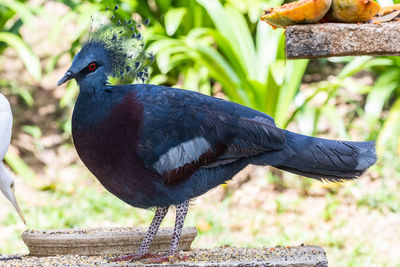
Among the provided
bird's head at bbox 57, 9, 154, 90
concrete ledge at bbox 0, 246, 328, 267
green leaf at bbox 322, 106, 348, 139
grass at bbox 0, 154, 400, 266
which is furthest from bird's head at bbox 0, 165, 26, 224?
green leaf at bbox 322, 106, 348, 139

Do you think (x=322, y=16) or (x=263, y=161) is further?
(x=263, y=161)

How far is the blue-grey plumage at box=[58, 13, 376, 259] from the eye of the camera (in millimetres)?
2508

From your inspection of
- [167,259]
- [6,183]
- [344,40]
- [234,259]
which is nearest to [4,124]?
[6,183]

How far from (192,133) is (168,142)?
0.39 ft

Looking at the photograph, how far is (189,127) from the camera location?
258 cm

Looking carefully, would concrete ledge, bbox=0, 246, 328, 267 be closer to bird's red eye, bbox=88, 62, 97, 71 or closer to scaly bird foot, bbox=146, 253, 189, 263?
scaly bird foot, bbox=146, 253, 189, 263

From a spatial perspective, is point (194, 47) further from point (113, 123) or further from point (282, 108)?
point (113, 123)

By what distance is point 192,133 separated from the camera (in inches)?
102

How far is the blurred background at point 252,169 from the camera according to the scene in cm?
463

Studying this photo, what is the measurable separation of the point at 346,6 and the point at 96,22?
3.77 feet

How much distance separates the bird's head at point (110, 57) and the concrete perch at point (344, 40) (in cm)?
79

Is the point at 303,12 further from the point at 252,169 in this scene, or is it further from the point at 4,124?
the point at 252,169

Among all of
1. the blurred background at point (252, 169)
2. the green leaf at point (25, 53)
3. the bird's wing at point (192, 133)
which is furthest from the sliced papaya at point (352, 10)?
the green leaf at point (25, 53)

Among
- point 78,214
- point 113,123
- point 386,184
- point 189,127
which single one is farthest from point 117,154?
point 386,184
